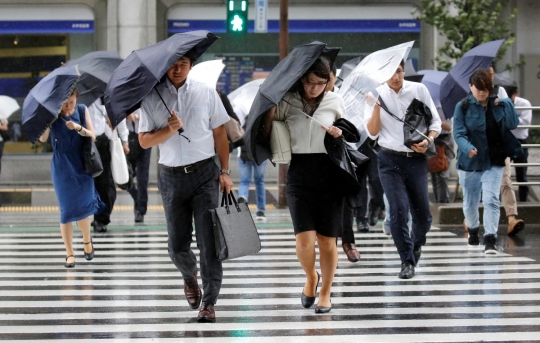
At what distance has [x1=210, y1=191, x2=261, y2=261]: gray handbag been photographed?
7.49 m

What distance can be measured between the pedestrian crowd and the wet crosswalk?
258 mm

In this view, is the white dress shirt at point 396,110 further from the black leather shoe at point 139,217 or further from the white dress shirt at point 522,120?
the white dress shirt at point 522,120

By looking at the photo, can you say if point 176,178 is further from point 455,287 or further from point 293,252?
point 293,252

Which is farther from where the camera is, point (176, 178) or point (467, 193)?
point (467, 193)

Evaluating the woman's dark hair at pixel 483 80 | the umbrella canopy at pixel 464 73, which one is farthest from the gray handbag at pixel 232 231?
the umbrella canopy at pixel 464 73

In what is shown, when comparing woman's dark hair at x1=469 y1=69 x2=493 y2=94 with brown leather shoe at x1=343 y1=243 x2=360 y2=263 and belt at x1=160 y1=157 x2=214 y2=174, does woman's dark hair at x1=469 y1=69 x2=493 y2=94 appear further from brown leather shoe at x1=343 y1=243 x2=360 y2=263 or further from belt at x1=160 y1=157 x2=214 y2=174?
belt at x1=160 y1=157 x2=214 y2=174

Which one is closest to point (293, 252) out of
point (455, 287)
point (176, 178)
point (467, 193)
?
point (467, 193)

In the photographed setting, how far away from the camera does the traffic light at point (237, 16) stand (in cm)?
1861

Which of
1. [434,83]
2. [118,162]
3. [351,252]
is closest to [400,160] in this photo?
[351,252]

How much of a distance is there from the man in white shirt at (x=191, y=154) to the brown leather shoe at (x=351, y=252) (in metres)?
3.16

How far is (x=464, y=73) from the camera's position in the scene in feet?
40.1

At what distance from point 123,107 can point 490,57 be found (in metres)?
5.83

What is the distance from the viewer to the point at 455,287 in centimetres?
913

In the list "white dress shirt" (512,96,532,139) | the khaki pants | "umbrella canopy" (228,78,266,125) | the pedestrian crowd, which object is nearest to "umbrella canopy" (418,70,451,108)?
the pedestrian crowd
